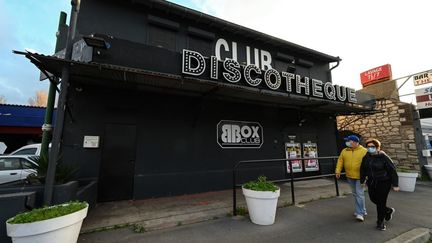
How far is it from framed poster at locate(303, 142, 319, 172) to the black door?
713cm

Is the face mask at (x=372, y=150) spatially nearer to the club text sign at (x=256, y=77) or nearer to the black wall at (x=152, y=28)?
the club text sign at (x=256, y=77)

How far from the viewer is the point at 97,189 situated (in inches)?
206

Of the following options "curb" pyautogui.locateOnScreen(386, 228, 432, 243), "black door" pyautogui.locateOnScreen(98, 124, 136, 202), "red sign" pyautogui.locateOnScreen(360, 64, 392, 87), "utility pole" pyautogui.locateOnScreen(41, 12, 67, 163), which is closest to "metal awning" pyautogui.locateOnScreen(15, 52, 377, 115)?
"utility pole" pyautogui.locateOnScreen(41, 12, 67, 163)

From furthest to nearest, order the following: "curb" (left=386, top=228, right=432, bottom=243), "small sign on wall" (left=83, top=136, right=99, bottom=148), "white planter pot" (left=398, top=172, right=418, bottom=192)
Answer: "white planter pot" (left=398, top=172, right=418, bottom=192) < "small sign on wall" (left=83, top=136, right=99, bottom=148) < "curb" (left=386, top=228, right=432, bottom=243)

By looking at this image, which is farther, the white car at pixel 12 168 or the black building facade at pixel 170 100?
the white car at pixel 12 168

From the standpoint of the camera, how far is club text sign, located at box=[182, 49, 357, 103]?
515 cm

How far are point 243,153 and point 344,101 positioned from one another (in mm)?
4215

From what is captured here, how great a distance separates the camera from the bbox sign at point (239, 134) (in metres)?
7.12

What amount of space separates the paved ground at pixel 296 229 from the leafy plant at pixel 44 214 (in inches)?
33.8

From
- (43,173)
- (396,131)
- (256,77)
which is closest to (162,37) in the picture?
(256,77)

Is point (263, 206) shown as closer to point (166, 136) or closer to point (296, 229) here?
point (296, 229)

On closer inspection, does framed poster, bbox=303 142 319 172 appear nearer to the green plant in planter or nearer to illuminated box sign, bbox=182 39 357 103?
illuminated box sign, bbox=182 39 357 103

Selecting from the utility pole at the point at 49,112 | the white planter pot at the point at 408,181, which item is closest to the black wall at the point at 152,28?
the utility pole at the point at 49,112

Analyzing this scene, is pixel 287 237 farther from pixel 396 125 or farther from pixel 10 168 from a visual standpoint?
pixel 396 125
